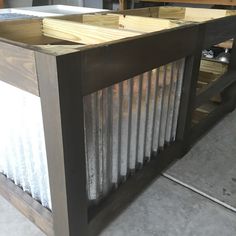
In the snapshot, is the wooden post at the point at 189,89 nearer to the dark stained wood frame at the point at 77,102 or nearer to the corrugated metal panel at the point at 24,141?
the dark stained wood frame at the point at 77,102

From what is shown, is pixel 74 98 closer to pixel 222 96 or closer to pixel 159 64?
pixel 159 64

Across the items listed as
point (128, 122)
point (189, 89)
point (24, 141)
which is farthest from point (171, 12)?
point (24, 141)

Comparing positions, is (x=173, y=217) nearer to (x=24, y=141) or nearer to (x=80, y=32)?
(x=24, y=141)

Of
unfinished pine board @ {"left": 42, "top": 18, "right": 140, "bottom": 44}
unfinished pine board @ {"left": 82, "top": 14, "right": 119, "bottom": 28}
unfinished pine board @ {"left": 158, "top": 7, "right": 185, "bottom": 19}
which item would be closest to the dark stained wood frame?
unfinished pine board @ {"left": 42, "top": 18, "right": 140, "bottom": 44}

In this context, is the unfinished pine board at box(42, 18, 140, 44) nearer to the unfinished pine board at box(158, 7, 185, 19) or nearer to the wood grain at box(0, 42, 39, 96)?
the wood grain at box(0, 42, 39, 96)

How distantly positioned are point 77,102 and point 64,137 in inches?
4.0

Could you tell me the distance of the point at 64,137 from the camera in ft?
2.46

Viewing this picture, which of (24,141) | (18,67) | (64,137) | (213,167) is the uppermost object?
(18,67)

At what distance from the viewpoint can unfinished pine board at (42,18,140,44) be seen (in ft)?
3.34

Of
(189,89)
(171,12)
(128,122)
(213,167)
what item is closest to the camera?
(128,122)

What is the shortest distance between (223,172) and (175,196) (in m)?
0.34

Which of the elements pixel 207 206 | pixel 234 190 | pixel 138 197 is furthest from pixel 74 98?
pixel 234 190

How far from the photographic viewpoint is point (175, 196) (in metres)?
1.26

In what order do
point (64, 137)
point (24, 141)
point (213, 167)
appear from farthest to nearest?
1. point (213, 167)
2. point (24, 141)
3. point (64, 137)
